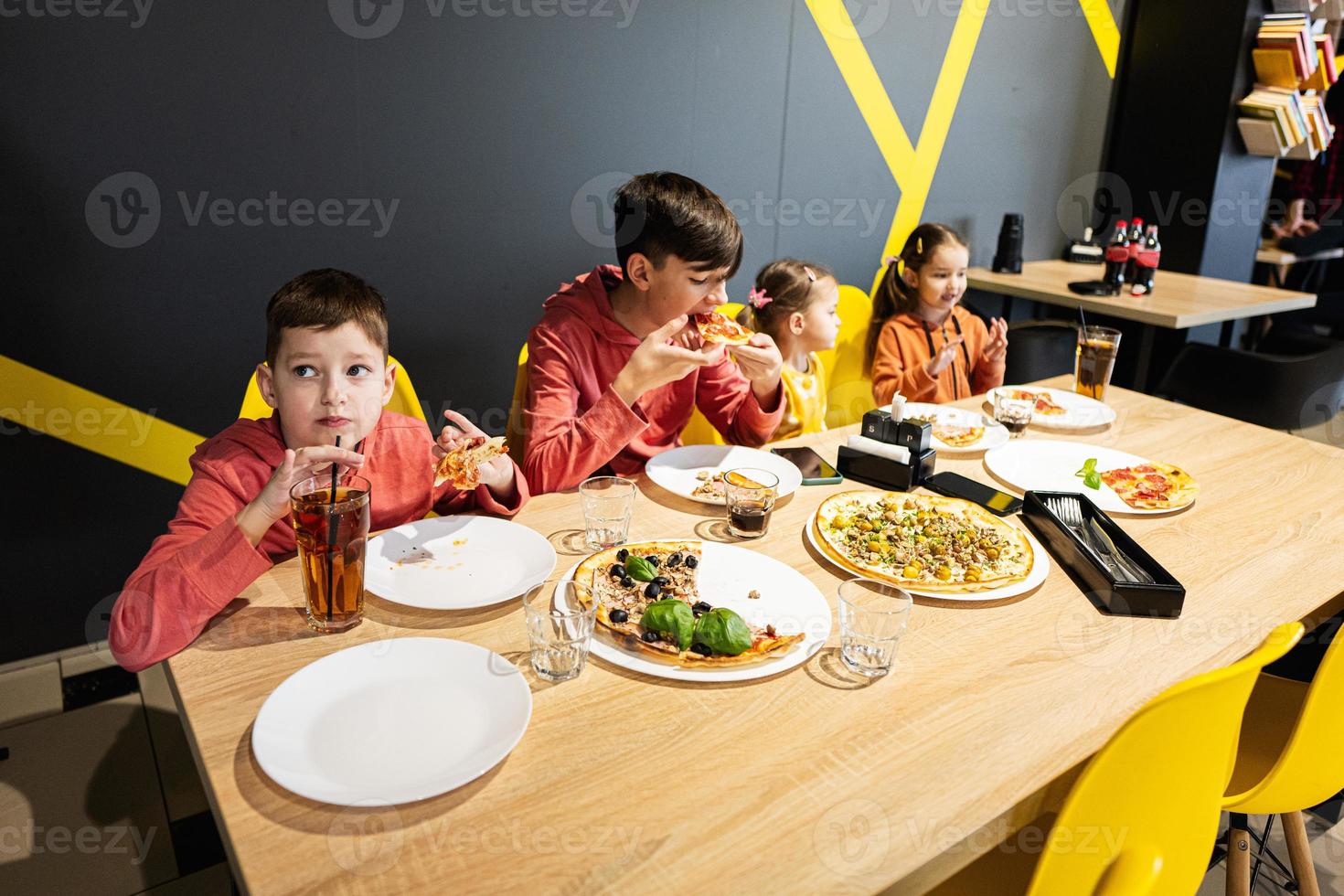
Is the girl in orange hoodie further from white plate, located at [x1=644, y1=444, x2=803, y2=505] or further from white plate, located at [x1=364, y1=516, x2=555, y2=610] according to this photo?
white plate, located at [x1=364, y1=516, x2=555, y2=610]

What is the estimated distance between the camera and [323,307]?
5.02 feet

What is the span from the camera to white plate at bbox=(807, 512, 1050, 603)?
4.50 feet

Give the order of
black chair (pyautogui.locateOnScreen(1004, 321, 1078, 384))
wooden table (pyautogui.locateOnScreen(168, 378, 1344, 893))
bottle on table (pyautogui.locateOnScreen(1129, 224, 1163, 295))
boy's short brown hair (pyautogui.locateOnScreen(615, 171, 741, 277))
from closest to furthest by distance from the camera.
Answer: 1. wooden table (pyautogui.locateOnScreen(168, 378, 1344, 893))
2. boy's short brown hair (pyautogui.locateOnScreen(615, 171, 741, 277))
3. black chair (pyautogui.locateOnScreen(1004, 321, 1078, 384))
4. bottle on table (pyautogui.locateOnScreen(1129, 224, 1163, 295))

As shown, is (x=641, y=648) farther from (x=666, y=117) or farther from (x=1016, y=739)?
(x=666, y=117)

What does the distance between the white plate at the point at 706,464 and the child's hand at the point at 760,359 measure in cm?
21

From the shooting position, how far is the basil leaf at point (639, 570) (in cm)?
133

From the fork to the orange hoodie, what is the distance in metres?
1.13

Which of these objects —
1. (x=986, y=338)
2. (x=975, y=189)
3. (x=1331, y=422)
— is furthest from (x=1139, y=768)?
(x=1331, y=422)

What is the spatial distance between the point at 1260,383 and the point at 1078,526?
1.84m

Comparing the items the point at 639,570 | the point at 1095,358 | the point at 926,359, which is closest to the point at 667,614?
the point at 639,570

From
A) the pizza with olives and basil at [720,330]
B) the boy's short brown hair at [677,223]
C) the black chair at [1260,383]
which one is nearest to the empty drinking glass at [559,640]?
the pizza with olives and basil at [720,330]

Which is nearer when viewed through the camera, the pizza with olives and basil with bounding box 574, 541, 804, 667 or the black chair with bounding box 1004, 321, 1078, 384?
the pizza with olives and basil with bounding box 574, 541, 804, 667

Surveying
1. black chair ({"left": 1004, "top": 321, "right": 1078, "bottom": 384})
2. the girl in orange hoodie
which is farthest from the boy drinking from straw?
black chair ({"left": 1004, "top": 321, "right": 1078, "bottom": 384})

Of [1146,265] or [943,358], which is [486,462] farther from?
[1146,265]
